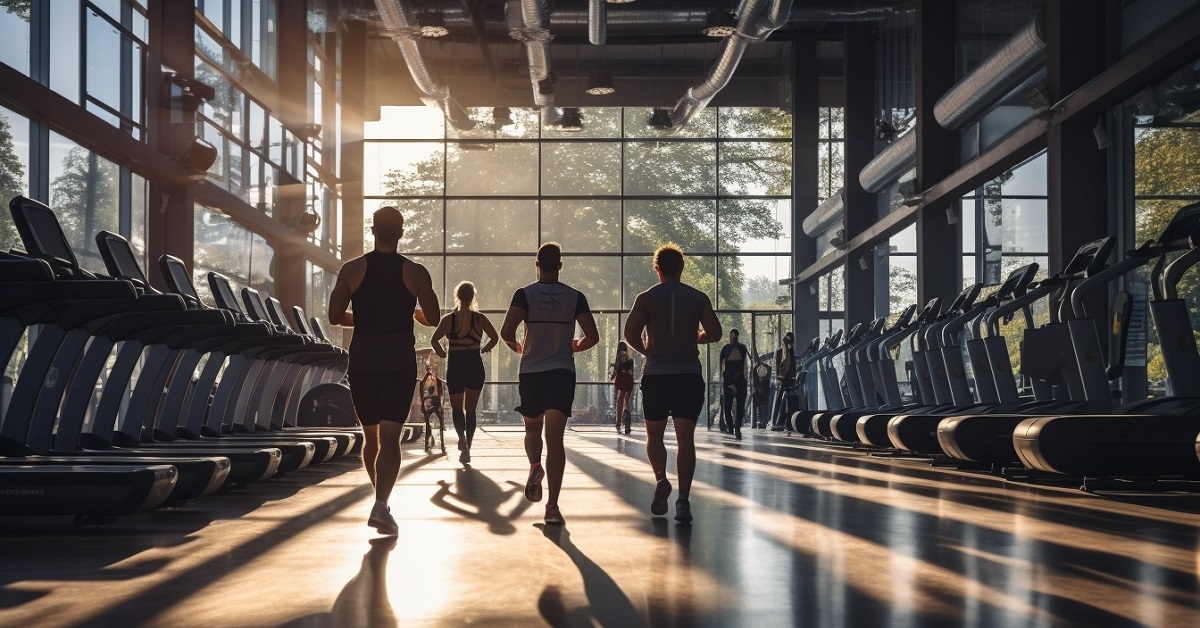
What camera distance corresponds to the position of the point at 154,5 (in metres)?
14.1

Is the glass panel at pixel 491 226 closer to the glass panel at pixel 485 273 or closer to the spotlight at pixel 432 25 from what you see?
the glass panel at pixel 485 273

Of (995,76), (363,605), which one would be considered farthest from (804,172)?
(363,605)

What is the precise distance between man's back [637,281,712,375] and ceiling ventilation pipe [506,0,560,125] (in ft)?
33.8

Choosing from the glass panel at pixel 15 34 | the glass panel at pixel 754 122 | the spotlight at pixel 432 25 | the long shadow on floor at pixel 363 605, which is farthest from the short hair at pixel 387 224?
the glass panel at pixel 754 122

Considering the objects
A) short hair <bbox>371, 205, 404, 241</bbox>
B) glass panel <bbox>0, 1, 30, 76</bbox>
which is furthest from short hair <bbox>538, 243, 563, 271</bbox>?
A: glass panel <bbox>0, 1, 30, 76</bbox>

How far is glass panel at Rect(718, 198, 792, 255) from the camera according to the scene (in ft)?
86.4

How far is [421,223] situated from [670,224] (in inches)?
205

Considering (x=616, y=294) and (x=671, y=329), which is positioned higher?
(x=616, y=294)

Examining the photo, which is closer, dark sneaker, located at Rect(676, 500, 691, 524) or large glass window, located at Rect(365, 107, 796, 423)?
dark sneaker, located at Rect(676, 500, 691, 524)

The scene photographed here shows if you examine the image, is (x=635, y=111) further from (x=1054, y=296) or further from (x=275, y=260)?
(x=1054, y=296)

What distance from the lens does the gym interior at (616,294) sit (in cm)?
432

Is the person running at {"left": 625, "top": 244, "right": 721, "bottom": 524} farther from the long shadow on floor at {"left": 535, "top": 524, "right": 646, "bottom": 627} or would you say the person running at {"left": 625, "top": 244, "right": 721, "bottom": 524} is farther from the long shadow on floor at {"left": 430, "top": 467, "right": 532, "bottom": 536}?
the long shadow on floor at {"left": 535, "top": 524, "right": 646, "bottom": 627}

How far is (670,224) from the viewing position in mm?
26547

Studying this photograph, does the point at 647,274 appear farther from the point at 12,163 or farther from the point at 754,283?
the point at 12,163
